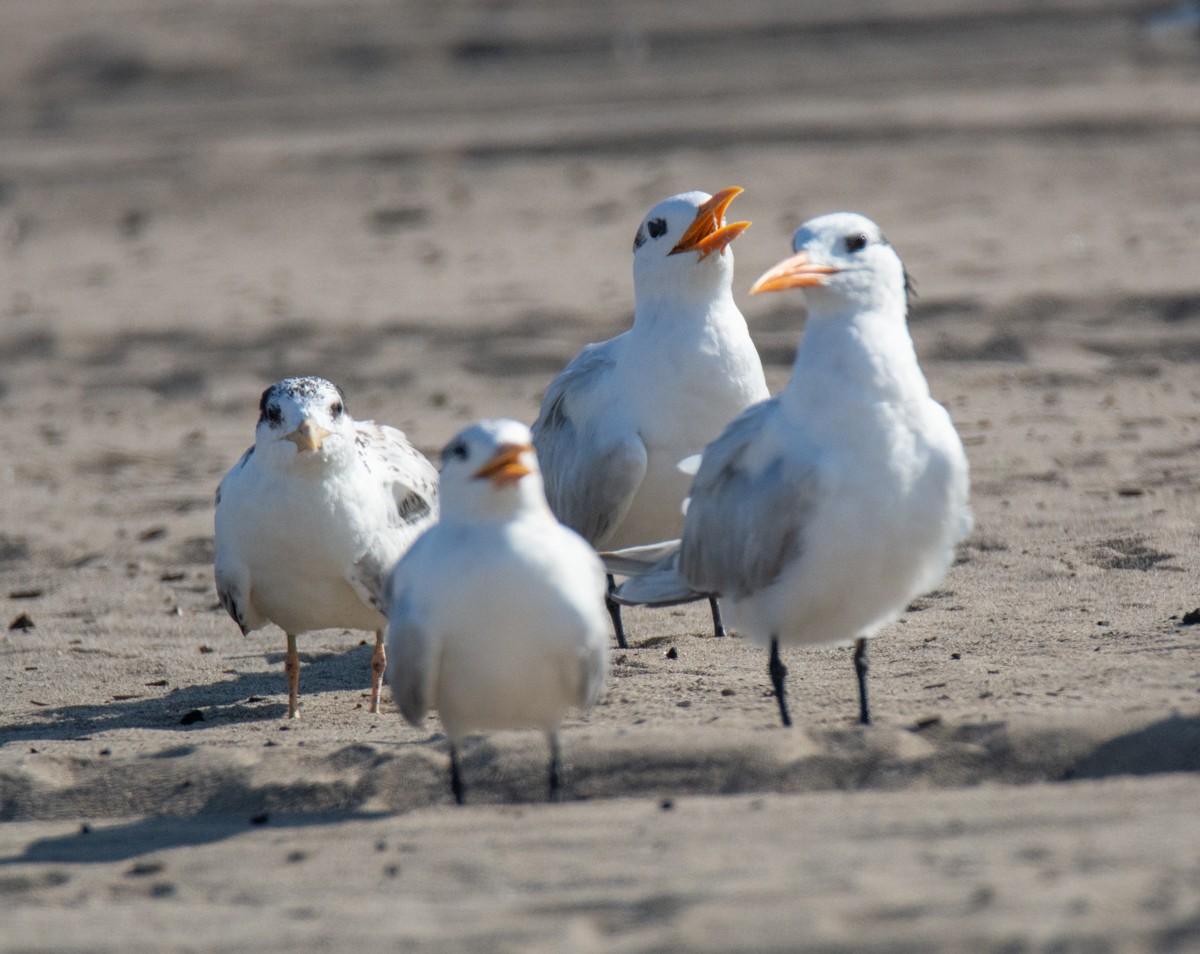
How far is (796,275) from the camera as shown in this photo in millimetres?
4711

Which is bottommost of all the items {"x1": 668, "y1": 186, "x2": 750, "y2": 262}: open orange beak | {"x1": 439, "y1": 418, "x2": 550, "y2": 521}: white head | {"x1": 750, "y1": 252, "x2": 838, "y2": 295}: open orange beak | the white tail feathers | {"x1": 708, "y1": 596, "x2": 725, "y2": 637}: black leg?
{"x1": 708, "y1": 596, "x2": 725, "y2": 637}: black leg

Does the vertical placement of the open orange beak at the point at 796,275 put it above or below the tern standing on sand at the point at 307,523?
above

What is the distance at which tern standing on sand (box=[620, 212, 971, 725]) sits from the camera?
4652mm

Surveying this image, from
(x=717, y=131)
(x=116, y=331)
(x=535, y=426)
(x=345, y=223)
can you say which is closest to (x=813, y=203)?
(x=717, y=131)

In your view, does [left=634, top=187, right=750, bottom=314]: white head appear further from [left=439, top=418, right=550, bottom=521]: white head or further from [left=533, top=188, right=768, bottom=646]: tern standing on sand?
[left=439, top=418, right=550, bottom=521]: white head

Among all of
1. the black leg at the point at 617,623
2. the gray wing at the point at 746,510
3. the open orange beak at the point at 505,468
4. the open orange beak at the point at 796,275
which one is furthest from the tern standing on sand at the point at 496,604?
the black leg at the point at 617,623

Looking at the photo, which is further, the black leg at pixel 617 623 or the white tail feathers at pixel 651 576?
the black leg at pixel 617 623

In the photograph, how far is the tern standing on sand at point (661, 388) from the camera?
6070 mm

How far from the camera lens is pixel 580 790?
15.7 feet

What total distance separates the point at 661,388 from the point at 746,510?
136cm

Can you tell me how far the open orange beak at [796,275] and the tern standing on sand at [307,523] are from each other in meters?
1.66

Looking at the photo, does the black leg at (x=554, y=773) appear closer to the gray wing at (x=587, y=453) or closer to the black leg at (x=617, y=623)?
the gray wing at (x=587, y=453)

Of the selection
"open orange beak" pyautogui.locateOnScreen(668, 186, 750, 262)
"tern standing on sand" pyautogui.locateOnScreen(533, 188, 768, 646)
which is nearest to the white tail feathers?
"tern standing on sand" pyautogui.locateOnScreen(533, 188, 768, 646)

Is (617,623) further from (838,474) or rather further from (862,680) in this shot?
(838,474)
